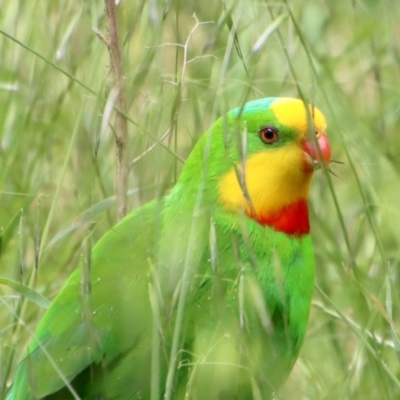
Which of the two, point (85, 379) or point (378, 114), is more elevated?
point (378, 114)

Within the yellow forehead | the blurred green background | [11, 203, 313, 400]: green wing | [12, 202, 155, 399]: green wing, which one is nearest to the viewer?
the blurred green background

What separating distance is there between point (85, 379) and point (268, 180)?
1.41 feet

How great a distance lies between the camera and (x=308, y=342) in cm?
110

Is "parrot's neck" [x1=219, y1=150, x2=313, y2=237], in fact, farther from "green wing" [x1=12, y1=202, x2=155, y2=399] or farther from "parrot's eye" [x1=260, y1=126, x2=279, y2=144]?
"green wing" [x1=12, y1=202, x2=155, y2=399]

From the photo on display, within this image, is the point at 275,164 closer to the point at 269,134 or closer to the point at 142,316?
the point at 269,134

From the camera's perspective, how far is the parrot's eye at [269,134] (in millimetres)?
1203

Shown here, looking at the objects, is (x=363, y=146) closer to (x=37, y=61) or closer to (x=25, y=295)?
(x=25, y=295)

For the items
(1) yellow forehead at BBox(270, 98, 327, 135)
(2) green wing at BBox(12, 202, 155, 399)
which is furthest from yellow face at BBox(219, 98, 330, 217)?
(2) green wing at BBox(12, 202, 155, 399)

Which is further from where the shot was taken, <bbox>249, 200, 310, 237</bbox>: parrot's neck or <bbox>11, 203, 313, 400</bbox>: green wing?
<bbox>249, 200, 310, 237</bbox>: parrot's neck

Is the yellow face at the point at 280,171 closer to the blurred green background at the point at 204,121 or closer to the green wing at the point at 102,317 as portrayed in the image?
the blurred green background at the point at 204,121

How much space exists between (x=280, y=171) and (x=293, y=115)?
94 mm

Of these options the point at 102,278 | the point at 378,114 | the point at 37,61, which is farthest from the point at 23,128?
the point at 378,114

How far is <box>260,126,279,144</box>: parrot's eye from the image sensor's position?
1203 mm

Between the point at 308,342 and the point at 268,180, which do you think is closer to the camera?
the point at 308,342
